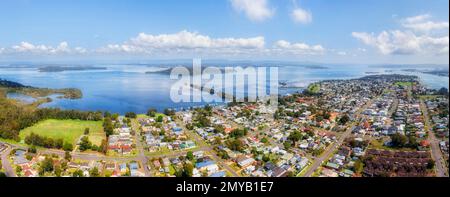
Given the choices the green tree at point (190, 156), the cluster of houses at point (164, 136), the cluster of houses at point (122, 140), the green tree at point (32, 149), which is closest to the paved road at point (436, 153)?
the green tree at point (190, 156)

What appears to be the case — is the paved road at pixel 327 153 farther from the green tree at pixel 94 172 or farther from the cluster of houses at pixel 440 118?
the green tree at pixel 94 172

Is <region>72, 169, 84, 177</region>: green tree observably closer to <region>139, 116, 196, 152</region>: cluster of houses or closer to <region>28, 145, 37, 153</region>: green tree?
<region>28, 145, 37, 153</region>: green tree

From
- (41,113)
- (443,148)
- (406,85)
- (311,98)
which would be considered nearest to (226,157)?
(443,148)

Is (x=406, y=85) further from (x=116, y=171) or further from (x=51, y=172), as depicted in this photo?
(x=51, y=172)

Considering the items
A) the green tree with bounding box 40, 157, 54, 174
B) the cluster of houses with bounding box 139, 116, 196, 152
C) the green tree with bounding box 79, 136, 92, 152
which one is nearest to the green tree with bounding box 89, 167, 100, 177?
the green tree with bounding box 40, 157, 54, 174

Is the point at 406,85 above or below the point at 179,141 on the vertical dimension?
above

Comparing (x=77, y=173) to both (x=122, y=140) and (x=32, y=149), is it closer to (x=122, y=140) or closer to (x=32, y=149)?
(x=32, y=149)

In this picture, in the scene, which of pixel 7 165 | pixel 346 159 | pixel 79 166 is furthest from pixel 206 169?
pixel 7 165
